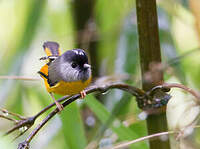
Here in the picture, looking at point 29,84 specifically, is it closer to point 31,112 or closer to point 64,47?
point 31,112

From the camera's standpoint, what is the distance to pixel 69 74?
1.78 m

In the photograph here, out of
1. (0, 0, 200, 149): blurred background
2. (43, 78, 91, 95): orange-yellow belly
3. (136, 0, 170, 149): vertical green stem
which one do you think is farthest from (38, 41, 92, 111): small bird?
(136, 0, 170, 149): vertical green stem

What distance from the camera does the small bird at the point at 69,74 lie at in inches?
66.7

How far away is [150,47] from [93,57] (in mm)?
1625

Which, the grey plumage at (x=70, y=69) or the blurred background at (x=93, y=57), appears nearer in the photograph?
the blurred background at (x=93, y=57)

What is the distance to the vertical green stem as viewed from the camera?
1.02m

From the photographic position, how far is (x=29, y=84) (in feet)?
7.72

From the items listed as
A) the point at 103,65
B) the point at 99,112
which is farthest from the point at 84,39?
the point at 99,112

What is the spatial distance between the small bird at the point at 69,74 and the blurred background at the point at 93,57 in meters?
0.13

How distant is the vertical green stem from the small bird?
2.03 ft

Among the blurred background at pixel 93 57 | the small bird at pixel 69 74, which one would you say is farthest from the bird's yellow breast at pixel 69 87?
the blurred background at pixel 93 57

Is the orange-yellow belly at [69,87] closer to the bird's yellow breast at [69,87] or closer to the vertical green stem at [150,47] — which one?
the bird's yellow breast at [69,87]

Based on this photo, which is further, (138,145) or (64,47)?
(64,47)

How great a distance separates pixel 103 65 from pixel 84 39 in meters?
0.25
